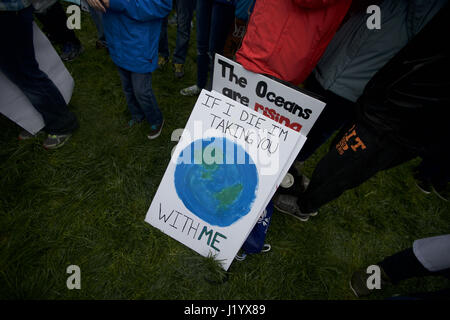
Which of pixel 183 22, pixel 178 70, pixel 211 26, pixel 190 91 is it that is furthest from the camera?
pixel 178 70

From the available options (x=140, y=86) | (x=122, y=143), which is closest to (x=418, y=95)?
(x=140, y=86)

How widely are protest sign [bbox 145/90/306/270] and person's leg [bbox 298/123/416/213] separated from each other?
34 centimetres

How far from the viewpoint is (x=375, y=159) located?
1119 mm

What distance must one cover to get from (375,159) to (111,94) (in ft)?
7.53

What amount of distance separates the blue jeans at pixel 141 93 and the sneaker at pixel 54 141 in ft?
1.99

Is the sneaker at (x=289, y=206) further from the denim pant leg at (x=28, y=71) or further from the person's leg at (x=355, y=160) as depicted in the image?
the denim pant leg at (x=28, y=71)

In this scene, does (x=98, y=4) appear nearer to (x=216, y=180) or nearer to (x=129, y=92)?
(x=129, y=92)

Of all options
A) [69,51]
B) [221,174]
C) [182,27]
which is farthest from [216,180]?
[69,51]

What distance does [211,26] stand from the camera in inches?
66.4

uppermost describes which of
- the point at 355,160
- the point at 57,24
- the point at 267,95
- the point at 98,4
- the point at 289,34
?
the point at 289,34

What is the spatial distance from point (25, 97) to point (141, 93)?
2.89 feet

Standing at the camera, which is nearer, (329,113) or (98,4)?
(98,4)

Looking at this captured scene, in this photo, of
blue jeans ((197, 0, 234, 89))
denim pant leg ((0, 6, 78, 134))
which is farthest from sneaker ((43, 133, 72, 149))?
blue jeans ((197, 0, 234, 89))
